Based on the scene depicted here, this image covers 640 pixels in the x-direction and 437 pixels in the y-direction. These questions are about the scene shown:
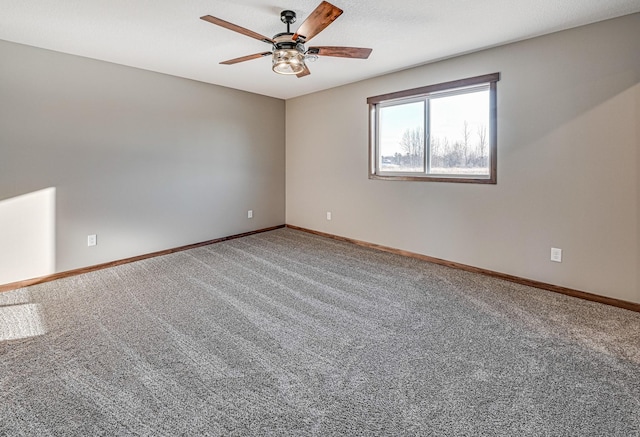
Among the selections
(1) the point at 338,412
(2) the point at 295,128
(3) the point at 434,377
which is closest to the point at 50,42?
(2) the point at 295,128

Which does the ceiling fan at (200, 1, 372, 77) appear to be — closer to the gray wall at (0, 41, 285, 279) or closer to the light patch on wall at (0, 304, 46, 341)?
the gray wall at (0, 41, 285, 279)

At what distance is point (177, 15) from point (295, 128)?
317 cm

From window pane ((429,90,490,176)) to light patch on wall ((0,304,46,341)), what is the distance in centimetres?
408

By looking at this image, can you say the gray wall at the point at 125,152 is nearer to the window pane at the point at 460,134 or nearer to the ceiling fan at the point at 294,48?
the ceiling fan at the point at 294,48

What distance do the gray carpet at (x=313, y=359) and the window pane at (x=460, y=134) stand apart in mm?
1295

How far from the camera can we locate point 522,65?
124 inches

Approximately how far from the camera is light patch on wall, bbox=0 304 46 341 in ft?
7.67

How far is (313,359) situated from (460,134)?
299 cm

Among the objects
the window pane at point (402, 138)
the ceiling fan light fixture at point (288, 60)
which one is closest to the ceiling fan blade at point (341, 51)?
the ceiling fan light fixture at point (288, 60)

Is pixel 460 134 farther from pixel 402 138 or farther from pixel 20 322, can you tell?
pixel 20 322

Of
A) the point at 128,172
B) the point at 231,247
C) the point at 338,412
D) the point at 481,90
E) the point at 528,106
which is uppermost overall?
the point at 481,90

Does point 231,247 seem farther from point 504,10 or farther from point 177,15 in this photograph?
point 504,10

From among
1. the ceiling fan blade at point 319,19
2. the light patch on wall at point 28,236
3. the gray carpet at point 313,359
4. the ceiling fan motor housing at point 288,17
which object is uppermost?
the ceiling fan motor housing at point 288,17

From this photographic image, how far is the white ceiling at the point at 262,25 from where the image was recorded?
2449 mm
